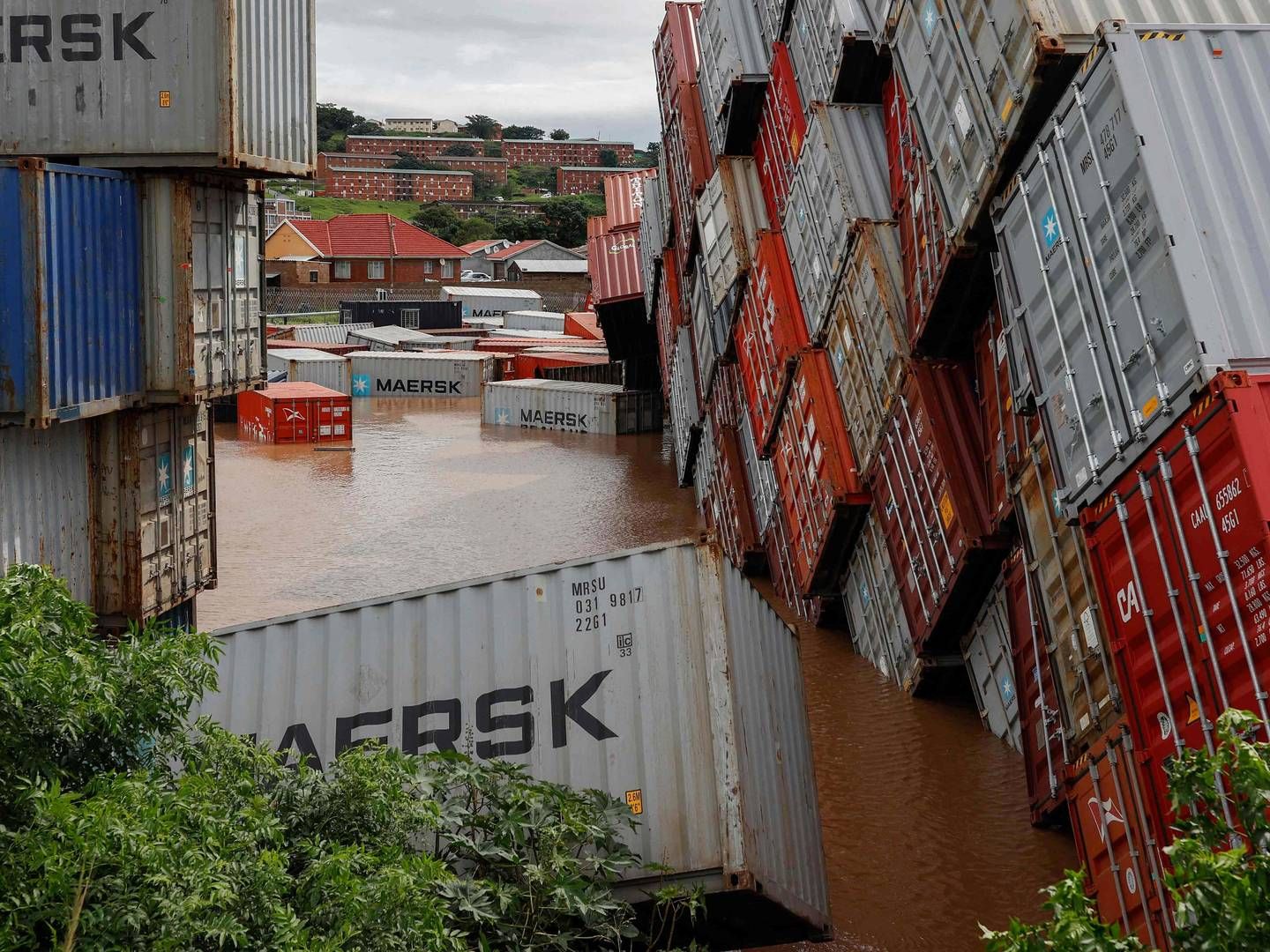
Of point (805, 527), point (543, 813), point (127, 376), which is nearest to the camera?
point (543, 813)

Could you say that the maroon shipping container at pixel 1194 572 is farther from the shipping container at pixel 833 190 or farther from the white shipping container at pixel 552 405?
the white shipping container at pixel 552 405

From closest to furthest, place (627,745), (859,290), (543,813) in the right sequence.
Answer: (543,813) < (627,745) < (859,290)

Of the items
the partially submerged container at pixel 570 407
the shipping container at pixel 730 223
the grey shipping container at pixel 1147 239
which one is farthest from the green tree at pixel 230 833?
the partially submerged container at pixel 570 407

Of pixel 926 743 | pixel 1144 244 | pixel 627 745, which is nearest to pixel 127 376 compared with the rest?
pixel 627 745

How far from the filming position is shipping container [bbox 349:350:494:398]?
180 feet

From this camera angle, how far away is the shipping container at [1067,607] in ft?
37.2

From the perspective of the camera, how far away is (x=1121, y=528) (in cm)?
943

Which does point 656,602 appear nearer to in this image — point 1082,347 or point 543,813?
point 543,813

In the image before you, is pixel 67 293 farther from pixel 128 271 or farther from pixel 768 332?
pixel 768 332

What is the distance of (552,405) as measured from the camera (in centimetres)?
4638

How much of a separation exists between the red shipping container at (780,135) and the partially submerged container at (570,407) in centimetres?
2120

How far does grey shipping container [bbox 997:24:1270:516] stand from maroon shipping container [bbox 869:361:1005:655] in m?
3.94

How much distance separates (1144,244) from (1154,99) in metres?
1.20

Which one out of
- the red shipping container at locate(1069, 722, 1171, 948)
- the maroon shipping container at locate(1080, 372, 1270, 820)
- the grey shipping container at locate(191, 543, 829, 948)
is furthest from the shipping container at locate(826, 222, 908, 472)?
the grey shipping container at locate(191, 543, 829, 948)
